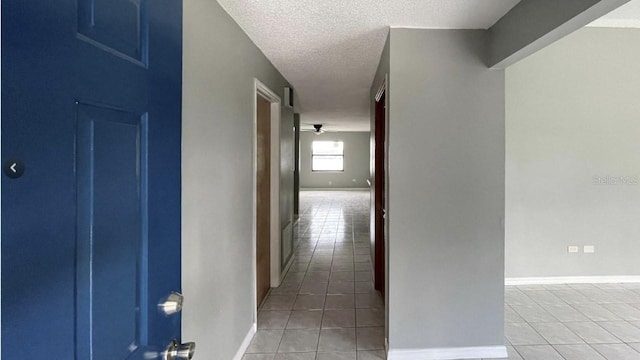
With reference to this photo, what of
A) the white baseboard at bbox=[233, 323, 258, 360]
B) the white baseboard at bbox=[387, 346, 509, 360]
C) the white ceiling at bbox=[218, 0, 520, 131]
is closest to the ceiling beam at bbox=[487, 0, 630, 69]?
the white ceiling at bbox=[218, 0, 520, 131]

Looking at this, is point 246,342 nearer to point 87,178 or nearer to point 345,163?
point 87,178

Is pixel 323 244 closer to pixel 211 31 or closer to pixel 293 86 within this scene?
pixel 293 86

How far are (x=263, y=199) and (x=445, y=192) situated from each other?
6.39 feet

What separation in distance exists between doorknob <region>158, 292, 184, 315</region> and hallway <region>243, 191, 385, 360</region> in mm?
1911

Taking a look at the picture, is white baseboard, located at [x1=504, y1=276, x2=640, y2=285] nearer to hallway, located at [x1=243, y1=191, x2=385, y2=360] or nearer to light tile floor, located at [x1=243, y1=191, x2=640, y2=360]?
light tile floor, located at [x1=243, y1=191, x2=640, y2=360]

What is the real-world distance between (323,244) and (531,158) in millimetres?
3473

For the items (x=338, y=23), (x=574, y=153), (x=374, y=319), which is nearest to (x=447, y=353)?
(x=374, y=319)

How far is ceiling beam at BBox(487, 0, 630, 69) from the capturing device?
1576 mm

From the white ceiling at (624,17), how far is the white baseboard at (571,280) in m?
2.84

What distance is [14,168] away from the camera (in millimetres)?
475

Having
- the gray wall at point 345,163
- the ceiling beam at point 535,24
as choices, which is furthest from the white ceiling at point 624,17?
the gray wall at point 345,163

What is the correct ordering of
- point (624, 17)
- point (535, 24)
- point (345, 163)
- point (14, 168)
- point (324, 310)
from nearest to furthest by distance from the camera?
point (14, 168) → point (535, 24) → point (324, 310) → point (624, 17) → point (345, 163)

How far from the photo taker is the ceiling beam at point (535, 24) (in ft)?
5.17

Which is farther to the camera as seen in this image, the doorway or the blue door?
the doorway
